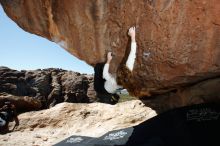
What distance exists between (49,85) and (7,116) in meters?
12.9

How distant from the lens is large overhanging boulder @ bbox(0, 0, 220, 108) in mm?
3562

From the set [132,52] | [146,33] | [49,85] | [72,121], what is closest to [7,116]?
[72,121]

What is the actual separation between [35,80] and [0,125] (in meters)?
14.3

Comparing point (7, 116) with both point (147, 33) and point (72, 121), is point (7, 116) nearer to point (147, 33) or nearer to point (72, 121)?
point (72, 121)

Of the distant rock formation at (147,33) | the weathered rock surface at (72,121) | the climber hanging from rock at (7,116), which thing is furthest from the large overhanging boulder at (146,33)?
the climber hanging from rock at (7,116)

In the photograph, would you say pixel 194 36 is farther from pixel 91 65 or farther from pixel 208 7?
pixel 91 65

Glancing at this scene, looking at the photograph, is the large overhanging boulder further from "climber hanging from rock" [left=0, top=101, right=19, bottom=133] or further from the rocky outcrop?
the rocky outcrop

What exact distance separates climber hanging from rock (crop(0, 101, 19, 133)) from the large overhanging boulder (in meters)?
5.03

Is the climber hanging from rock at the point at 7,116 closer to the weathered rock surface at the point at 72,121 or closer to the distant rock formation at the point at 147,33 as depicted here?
the weathered rock surface at the point at 72,121

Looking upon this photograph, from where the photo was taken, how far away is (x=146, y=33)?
151 inches

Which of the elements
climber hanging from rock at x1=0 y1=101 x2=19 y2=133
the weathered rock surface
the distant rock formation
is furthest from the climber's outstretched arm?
climber hanging from rock at x1=0 y1=101 x2=19 y2=133

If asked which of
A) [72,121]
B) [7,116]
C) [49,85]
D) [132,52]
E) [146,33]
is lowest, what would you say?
[49,85]

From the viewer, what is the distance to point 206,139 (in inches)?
153

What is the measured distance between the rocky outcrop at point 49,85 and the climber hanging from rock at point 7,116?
29.9 ft
